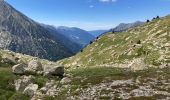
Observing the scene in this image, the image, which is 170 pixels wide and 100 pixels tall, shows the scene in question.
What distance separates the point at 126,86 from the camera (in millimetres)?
65500

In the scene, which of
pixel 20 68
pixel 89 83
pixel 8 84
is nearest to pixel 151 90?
pixel 89 83

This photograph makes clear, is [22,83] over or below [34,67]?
below

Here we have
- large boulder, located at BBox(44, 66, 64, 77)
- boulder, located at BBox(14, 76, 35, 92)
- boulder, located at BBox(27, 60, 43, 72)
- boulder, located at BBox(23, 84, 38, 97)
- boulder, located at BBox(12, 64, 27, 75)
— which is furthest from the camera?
boulder, located at BBox(27, 60, 43, 72)

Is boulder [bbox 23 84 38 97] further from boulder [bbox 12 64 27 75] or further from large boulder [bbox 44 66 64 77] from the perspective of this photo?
large boulder [bbox 44 66 64 77]

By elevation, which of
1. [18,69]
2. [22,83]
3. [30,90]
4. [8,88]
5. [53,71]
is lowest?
[8,88]

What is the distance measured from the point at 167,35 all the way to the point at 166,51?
28783 mm

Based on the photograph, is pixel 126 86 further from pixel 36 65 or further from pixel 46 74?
pixel 36 65

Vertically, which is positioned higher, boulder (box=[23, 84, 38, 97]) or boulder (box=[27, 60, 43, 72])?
boulder (box=[27, 60, 43, 72])

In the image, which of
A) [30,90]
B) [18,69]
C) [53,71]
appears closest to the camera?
[30,90]

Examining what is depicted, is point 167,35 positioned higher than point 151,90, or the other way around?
point 167,35

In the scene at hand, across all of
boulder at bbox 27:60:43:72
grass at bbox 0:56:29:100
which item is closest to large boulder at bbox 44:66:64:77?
boulder at bbox 27:60:43:72

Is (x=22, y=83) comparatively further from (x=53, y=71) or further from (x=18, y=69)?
(x=53, y=71)

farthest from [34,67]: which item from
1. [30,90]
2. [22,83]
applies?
[30,90]

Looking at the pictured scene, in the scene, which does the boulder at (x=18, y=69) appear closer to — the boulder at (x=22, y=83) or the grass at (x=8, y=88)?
the grass at (x=8, y=88)
